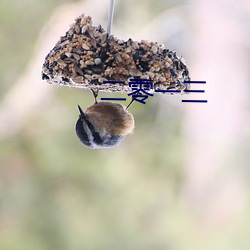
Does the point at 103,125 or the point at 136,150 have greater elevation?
the point at 136,150

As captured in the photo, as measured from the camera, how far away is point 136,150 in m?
3.32

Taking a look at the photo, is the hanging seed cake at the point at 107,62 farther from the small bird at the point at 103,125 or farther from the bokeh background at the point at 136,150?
the bokeh background at the point at 136,150

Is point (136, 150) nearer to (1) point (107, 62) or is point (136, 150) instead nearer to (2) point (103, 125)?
(2) point (103, 125)

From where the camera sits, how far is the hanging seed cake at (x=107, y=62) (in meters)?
0.99

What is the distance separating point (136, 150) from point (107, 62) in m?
2.34

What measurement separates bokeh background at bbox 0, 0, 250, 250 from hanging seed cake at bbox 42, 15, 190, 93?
1831 millimetres
